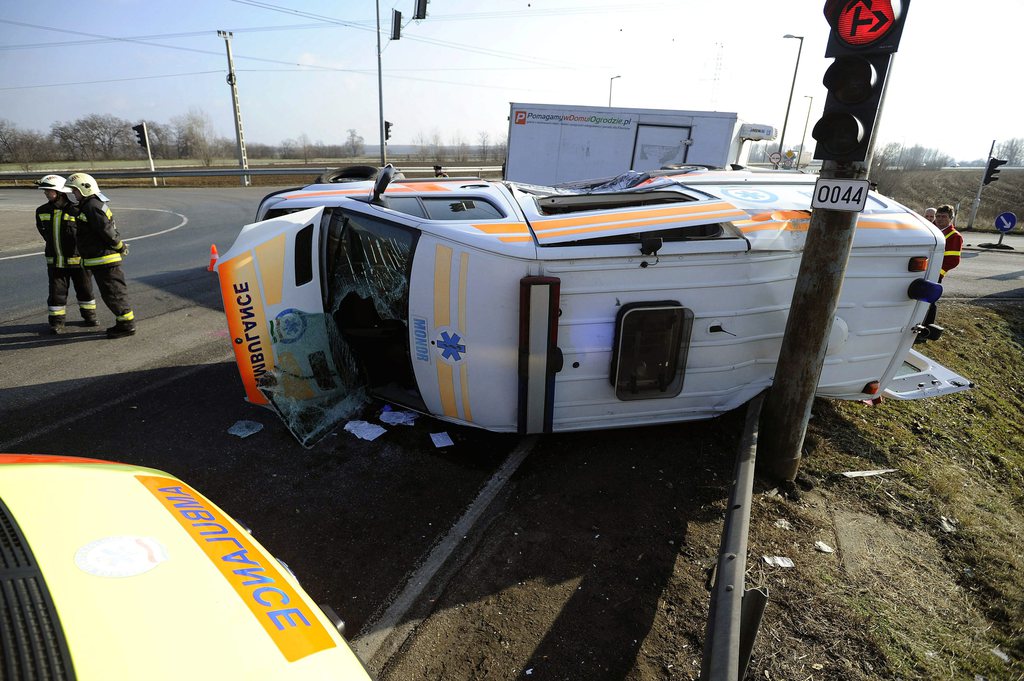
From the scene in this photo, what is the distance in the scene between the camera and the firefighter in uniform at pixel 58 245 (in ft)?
19.9

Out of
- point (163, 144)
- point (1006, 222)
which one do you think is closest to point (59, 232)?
point (1006, 222)

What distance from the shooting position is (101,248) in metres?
6.21

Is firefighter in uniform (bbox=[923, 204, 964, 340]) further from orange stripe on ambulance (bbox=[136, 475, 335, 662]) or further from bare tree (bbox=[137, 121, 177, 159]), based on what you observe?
bare tree (bbox=[137, 121, 177, 159])

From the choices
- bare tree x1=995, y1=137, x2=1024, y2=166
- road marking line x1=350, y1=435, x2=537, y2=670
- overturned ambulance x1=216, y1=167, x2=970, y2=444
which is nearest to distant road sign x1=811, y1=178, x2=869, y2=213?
overturned ambulance x1=216, y1=167, x2=970, y2=444

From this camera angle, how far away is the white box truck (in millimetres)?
12398

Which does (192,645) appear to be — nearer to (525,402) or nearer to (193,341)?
(525,402)

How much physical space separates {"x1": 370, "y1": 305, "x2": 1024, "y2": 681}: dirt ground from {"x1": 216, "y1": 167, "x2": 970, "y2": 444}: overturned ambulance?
1.56 feet

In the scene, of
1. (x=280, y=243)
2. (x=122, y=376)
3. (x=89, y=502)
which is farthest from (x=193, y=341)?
(x=89, y=502)

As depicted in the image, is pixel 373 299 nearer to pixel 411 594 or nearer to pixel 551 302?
pixel 551 302

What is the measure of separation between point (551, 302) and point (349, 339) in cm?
203

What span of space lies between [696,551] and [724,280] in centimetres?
185

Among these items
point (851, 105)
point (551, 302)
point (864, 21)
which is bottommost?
point (551, 302)

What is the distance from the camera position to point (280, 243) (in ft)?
13.9

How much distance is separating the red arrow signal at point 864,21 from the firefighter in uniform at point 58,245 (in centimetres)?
750
